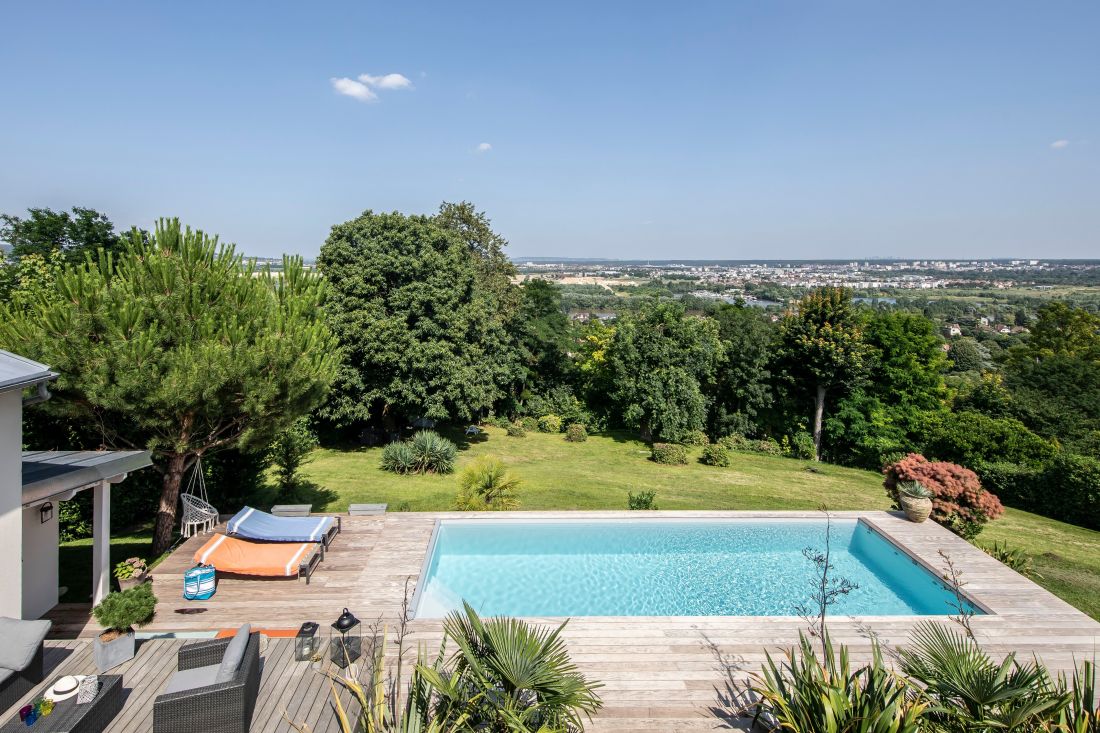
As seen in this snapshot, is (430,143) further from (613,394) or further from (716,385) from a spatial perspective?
(716,385)

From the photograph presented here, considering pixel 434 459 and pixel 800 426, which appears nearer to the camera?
pixel 434 459

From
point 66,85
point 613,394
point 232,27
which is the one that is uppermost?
point 232,27

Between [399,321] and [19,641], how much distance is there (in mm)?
13761

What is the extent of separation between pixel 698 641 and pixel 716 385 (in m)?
19.0

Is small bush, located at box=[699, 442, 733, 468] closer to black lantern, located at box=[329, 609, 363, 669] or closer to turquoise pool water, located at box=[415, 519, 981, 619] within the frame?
turquoise pool water, located at box=[415, 519, 981, 619]

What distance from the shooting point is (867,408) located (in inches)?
912

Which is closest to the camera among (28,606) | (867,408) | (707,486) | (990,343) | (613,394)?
(28,606)

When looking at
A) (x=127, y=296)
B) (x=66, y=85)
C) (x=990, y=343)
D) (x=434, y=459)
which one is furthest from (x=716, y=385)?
(x=990, y=343)

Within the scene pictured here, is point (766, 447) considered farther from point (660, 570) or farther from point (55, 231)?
point (55, 231)

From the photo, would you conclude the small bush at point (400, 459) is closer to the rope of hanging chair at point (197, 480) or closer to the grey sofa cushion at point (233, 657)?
the rope of hanging chair at point (197, 480)

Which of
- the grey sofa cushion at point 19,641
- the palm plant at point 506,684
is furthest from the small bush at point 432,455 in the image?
the palm plant at point 506,684

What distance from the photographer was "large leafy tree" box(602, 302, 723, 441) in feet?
74.8

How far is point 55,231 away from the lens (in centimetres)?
2512

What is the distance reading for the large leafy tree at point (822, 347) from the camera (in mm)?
22188
